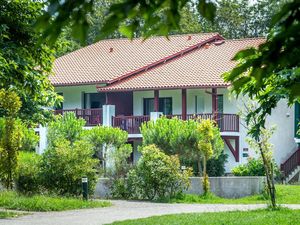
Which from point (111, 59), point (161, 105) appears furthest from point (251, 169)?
point (111, 59)

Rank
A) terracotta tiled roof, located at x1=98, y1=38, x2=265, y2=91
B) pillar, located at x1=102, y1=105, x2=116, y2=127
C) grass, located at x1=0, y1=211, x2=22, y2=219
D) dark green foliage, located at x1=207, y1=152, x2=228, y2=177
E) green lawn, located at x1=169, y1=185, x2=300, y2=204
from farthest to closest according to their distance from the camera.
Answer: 1. pillar, located at x1=102, y1=105, x2=116, y2=127
2. terracotta tiled roof, located at x1=98, y1=38, x2=265, y2=91
3. dark green foliage, located at x1=207, y1=152, x2=228, y2=177
4. green lawn, located at x1=169, y1=185, x2=300, y2=204
5. grass, located at x1=0, y1=211, x2=22, y2=219

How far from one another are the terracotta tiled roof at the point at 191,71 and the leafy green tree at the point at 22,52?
20208 mm

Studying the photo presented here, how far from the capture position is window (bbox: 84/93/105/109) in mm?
44688

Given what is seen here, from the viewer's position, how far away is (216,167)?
35.7 metres

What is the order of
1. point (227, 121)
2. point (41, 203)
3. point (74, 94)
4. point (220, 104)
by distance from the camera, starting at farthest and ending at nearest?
point (74, 94) < point (220, 104) < point (227, 121) < point (41, 203)

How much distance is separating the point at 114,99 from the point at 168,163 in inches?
674

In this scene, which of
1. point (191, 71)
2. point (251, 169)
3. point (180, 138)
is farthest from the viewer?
point (191, 71)

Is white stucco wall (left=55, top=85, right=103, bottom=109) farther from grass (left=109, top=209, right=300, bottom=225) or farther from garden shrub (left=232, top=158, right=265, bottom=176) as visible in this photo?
grass (left=109, top=209, right=300, bottom=225)

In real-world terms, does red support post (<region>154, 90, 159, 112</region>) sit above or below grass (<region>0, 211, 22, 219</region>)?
above

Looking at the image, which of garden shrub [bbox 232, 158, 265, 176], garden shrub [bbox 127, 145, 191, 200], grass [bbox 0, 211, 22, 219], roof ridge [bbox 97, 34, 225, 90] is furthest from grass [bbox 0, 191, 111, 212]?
roof ridge [bbox 97, 34, 225, 90]

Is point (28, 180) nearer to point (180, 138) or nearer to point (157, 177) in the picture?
point (157, 177)

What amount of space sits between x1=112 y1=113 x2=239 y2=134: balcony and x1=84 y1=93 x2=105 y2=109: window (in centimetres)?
444

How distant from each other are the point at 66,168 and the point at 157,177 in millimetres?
3078

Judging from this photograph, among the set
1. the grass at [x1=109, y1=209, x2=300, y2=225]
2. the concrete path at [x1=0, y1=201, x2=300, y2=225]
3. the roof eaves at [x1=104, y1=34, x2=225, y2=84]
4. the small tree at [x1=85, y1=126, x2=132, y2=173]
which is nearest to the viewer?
the grass at [x1=109, y1=209, x2=300, y2=225]
